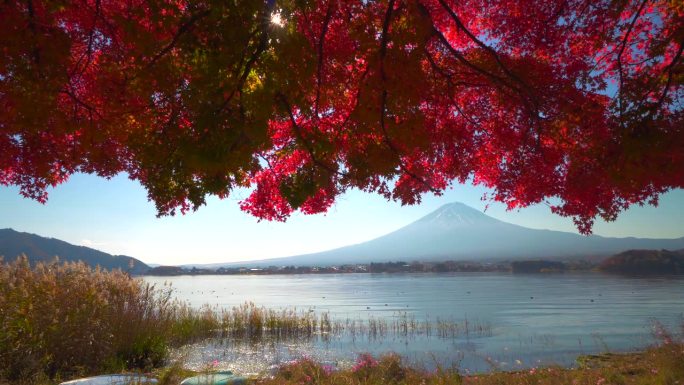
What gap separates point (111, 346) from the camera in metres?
9.58

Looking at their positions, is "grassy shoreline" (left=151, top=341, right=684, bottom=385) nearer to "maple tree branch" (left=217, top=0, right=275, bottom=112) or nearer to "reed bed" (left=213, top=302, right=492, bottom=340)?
"maple tree branch" (left=217, top=0, right=275, bottom=112)

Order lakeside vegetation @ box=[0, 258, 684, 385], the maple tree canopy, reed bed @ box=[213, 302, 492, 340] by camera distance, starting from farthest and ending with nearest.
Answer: reed bed @ box=[213, 302, 492, 340] → lakeside vegetation @ box=[0, 258, 684, 385] → the maple tree canopy

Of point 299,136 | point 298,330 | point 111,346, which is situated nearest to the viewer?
point 299,136

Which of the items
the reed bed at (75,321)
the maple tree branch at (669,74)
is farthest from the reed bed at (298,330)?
the maple tree branch at (669,74)

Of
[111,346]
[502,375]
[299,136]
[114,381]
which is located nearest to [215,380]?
[114,381]

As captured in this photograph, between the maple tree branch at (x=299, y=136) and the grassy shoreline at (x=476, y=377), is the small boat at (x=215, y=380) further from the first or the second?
the maple tree branch at (x=299, y=136)

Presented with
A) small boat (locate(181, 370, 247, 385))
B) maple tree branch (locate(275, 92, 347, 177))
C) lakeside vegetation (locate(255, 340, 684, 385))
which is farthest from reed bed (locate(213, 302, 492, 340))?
maple tree branch (locate(275, 92, 347, 177))

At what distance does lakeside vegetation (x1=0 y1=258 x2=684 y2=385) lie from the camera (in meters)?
7.77

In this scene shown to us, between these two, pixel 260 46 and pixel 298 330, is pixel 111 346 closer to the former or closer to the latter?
pixel 260 46

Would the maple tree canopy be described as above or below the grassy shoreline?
above

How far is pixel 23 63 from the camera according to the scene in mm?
4625

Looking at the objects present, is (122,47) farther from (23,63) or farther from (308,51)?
(308,51)

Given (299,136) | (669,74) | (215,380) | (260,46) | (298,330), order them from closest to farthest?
1. (260,46)
2. (299,136)
3. (669,74)
4. (215,380)
5. (298,330)

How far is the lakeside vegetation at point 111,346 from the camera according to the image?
7.77m
